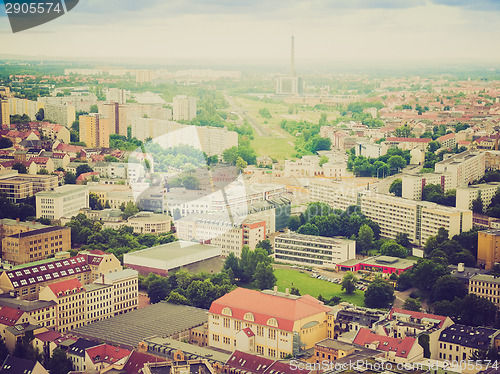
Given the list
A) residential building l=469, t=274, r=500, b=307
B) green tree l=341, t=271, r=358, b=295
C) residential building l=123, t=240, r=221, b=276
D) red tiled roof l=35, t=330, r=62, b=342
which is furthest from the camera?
residential building l=123, t=240, r=221, b=276

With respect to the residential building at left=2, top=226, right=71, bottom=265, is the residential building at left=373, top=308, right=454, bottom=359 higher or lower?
lower

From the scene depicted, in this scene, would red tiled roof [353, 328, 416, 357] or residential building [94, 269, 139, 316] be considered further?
residential building [94, 269, 139, 316]

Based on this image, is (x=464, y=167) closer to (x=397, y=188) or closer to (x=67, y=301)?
(x=397, y=188)

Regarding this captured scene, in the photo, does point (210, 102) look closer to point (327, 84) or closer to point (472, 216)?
point (327, 84)

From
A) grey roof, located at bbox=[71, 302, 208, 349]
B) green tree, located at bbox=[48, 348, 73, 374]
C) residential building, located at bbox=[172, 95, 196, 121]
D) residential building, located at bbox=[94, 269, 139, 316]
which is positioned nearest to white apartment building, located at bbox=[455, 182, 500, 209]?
grey roof, located at bbox=[71, 302, 208, 349]

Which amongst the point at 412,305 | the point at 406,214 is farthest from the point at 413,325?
the point at 406,214

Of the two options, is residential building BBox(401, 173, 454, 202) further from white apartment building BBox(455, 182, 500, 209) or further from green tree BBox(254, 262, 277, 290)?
green tree BBox(254, 262, 277, 290)

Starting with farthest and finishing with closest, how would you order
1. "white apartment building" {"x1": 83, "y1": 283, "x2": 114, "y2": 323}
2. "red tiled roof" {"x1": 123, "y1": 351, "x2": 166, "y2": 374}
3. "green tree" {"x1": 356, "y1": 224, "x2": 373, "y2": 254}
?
"green tree" {"x1": 356, "y1": 224, "x2": 373, "y2": 254}, "white apartment building" {"x1": 83, "y1": 283, "x2": 114, "y2": 323}, "red tiled roof" {"x1": 123, "y1": 351, "x2": 166, "y2": 374}

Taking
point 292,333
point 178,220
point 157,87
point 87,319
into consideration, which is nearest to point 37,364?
point 87,319

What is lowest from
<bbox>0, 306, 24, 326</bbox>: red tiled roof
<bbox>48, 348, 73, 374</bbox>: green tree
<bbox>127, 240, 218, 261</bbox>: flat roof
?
<bbox>48, 348, 73, 374</bbox>: green tree
